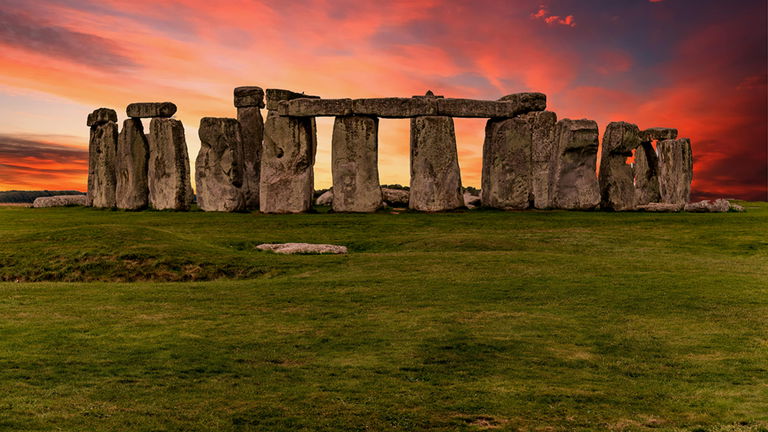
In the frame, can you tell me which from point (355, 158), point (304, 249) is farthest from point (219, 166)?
point (304, 249)

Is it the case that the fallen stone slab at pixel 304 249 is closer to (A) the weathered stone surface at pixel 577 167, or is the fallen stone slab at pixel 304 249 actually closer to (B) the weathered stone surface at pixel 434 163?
(B) the weathered stone surface at pixel 434 163

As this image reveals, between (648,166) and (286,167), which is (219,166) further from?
(648,166)

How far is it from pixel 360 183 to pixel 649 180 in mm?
17776

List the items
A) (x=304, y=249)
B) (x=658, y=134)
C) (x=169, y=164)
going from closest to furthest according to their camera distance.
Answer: (x=304, y=249) → (x=169, y=164) → (x=658, y=134)

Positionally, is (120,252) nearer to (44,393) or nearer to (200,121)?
(44,393)

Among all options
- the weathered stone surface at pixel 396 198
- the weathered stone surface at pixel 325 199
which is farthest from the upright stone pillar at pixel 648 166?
the weathered stone surface at pixel 325 199

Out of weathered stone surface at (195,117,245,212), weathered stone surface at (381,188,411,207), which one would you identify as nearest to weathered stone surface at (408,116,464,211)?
weathered stone surface at (381,188,411,207)

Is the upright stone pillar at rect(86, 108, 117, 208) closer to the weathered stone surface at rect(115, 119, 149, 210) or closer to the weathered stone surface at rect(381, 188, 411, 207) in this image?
the weathered stone surface at rect(115, 119, 149, 210)

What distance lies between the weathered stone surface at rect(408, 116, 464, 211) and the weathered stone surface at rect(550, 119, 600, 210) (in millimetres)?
5053

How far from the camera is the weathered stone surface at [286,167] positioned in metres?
28.8

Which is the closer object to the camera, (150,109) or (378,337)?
(378,337)

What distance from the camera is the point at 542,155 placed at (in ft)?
109

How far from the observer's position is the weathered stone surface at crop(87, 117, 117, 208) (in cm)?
3369

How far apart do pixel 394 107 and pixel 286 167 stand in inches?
196
